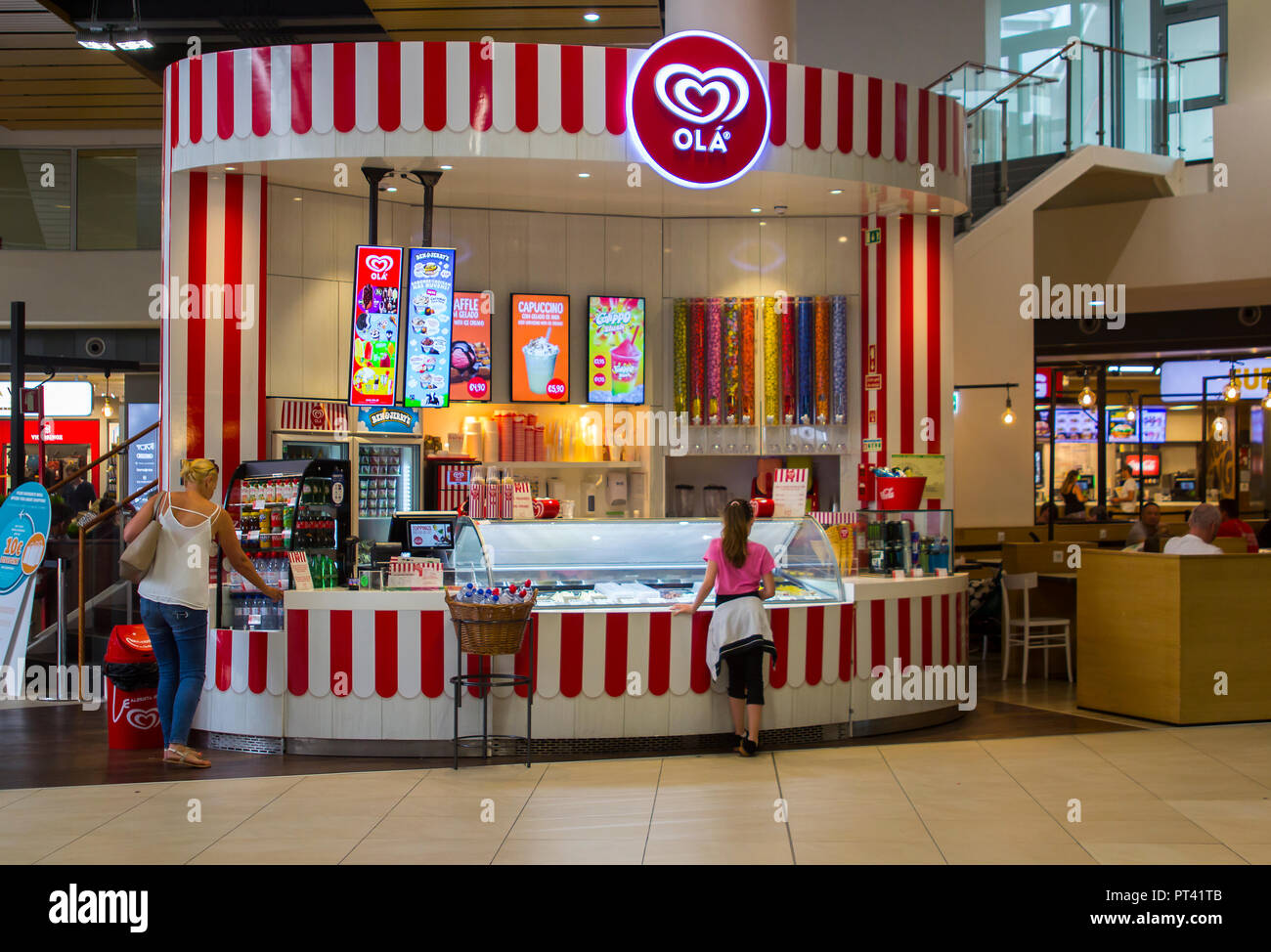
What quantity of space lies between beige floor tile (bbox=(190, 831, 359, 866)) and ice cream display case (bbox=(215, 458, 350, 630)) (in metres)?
1.98

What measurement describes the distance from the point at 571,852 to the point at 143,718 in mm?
3015

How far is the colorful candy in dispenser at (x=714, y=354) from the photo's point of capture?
905 cm

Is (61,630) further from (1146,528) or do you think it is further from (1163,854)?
(1146,528)

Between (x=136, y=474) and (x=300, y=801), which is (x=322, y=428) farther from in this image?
(x=136, y=474)

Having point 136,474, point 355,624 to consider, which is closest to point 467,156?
point 355,624

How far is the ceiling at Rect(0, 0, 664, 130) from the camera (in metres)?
10.3

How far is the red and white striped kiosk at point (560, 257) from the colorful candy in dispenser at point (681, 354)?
11cm

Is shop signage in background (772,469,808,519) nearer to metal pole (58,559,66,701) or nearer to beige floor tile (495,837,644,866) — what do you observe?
beige floor tile (495,837,644,866)

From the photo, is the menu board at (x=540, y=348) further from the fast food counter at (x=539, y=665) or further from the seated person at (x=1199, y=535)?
the seated person at (x=1199, y=535)

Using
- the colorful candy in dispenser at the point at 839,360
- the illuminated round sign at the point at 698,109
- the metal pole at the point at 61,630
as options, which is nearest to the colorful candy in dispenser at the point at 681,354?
the colorful candy in dispenser at the point at 839,360

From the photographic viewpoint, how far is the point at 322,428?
8.04 meters

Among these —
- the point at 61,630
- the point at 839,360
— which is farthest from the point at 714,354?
the point at 61,630

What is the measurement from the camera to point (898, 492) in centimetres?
745

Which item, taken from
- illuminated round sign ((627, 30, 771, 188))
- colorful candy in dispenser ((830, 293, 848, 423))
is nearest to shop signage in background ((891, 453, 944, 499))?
colorful candy in dispenser ((830, 293, 848, 423))
